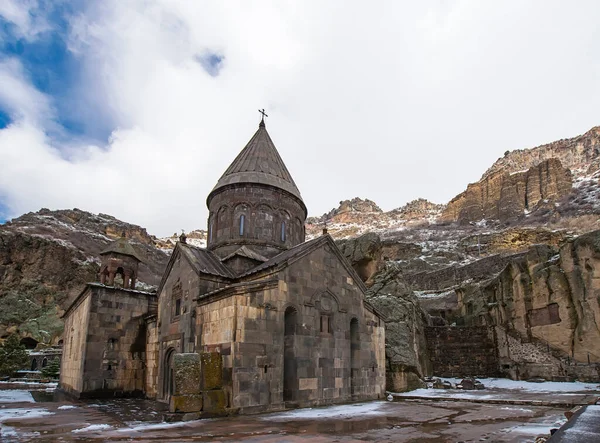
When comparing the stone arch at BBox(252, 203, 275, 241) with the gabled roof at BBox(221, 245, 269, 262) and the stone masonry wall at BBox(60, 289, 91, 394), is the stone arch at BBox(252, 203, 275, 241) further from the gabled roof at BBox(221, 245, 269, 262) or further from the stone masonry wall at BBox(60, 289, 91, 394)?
the stone masonry wall at BBox(60, 289, 91, 394)

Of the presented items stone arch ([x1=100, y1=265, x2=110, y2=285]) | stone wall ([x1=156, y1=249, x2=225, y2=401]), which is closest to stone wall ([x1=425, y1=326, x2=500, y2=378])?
stone wall ([x1=156, y1=249, x2=225, y2=401])

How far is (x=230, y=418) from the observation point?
338 inches

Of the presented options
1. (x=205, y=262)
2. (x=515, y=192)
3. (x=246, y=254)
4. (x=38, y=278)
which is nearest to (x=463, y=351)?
(x=246, y=254)

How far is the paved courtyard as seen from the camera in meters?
6.46

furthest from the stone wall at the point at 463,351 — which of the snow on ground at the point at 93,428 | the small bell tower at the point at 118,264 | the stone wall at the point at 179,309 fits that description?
the snow on ground at the point at 93,428

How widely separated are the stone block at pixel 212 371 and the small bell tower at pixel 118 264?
875cm

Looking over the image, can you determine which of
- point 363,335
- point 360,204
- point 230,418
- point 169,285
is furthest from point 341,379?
point 360,204

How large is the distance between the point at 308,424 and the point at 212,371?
8.18 ft

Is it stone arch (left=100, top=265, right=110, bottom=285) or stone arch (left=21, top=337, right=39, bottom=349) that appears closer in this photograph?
stone arch (left=100, top=265, right=110, bottom=285)

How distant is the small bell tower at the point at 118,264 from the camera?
1644 centimetres

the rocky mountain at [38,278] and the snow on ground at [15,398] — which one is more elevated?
the rocky mountain at [38,278]

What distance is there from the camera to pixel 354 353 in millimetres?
12289

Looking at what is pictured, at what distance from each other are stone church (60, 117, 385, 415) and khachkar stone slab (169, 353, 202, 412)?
0.02 m

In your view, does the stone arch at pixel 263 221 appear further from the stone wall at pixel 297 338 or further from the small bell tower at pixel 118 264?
the small bell tower at pixel 118 264
